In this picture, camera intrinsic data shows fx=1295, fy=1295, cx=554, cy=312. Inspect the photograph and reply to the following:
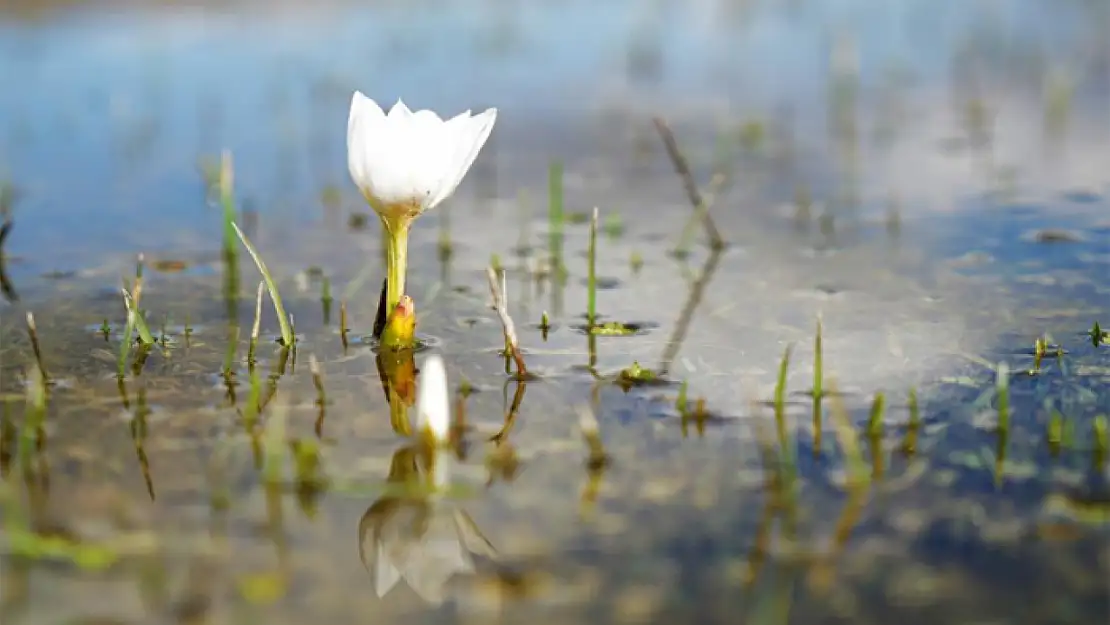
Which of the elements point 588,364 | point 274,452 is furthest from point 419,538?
point 588,364

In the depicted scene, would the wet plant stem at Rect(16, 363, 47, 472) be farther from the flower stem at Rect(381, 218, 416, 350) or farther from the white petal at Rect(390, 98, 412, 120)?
the white petal at Rect(390, 98, 412, 120)

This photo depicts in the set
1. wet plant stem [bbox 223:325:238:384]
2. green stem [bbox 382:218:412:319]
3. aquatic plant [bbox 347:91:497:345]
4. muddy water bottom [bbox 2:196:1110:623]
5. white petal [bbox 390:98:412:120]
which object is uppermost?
white petal [bbox 390:98:412:120]

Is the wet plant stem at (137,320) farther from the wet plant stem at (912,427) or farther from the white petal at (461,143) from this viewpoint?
the wet plant stem at (912,427)

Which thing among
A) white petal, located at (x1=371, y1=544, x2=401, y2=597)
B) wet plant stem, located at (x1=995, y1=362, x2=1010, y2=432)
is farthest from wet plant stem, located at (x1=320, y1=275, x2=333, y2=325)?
wet plant stem, located at (x1=995, y1=362, x2=1010, y2=432)

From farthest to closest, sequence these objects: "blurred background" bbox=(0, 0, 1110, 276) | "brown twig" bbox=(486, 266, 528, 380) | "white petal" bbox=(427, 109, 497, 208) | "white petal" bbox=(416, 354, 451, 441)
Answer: "blurred background" bbox=(0, 0, 1110, 276) < "white petal" bbox=(427, 109, 497, 208) < "brown twig" bbox=(486, 266, 528, 380) < "white petal" bbox=(416, 354, 451, 441)

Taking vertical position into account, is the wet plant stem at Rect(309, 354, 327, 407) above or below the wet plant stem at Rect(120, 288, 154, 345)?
below

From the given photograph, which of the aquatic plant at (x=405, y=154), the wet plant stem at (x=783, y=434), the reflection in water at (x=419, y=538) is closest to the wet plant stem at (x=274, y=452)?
the reflection in water at (x=419, y=538)

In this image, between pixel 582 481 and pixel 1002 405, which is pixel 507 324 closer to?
pixel 582 481
